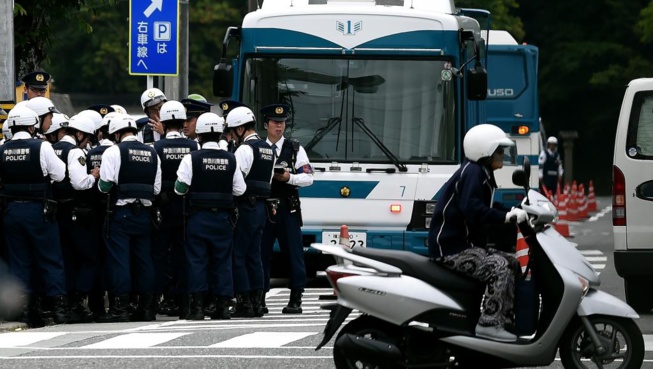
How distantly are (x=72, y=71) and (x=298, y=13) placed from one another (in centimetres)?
5132

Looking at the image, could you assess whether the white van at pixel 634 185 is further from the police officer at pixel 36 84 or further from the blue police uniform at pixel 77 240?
the police officer at pixel 36 84

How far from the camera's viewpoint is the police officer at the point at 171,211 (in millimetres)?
15469

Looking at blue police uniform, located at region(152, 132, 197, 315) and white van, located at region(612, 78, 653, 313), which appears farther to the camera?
blue police uniform, located at region(152, 132, 197, 315)

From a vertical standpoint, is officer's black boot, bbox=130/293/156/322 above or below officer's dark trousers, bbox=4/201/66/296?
below

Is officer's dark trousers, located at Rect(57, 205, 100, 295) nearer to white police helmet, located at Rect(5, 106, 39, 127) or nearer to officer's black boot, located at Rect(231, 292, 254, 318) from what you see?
white police helmet, located at Rect(5, 106, 39, 127)

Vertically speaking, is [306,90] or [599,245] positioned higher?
[306,90]

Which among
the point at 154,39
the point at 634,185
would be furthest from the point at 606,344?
the point at 154,39

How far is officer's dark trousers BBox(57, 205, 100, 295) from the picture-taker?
1554 centimetres

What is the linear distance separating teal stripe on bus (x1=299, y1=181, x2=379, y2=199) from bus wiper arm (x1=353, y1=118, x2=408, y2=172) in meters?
0.29

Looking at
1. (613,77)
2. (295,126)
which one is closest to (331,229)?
(295,126)

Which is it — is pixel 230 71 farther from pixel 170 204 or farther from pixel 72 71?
pixel 72 71

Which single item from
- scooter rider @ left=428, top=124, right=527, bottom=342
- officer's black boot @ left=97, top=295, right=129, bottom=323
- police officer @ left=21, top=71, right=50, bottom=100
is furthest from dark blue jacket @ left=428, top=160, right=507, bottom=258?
police officer @ left=21, top=71, right=50, bottom=100

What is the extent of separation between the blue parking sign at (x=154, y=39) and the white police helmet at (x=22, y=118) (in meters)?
5.92

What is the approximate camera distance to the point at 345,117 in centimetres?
1805
